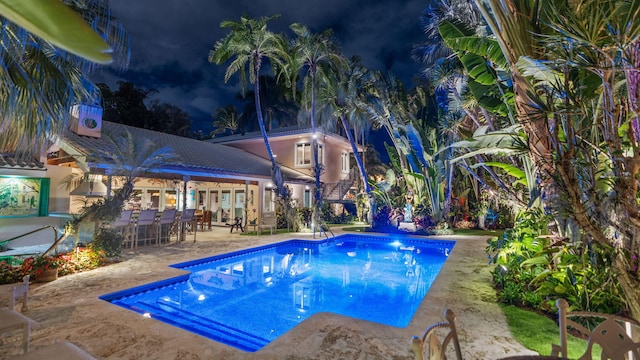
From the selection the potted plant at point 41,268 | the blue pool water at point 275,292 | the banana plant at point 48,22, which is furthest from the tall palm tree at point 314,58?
the banana plant at point 48,22

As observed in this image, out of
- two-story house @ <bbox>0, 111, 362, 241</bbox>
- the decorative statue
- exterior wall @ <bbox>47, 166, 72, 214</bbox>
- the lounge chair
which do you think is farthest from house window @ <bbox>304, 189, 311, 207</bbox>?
the lounge chair

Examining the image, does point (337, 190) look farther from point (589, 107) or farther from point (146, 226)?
point (589, 107)

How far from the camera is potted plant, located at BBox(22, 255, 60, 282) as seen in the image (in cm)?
705

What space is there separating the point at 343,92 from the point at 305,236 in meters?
8.40

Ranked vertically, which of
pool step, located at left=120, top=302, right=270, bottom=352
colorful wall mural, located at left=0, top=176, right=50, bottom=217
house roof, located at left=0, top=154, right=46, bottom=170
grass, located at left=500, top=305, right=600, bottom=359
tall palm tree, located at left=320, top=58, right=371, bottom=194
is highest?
tall palm tree, located at left=320, top=58, right=371, bottom=194

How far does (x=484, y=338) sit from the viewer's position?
14.2ft

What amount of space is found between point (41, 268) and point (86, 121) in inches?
319

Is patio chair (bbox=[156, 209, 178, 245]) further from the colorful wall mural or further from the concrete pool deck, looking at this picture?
the concrete pool deck

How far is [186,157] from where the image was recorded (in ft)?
52.5

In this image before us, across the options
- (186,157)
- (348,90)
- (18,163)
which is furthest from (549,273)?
(186,157)

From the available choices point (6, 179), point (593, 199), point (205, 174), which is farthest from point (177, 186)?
point (593, 199)

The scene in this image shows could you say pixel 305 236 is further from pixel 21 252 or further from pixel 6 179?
pixel 6 179

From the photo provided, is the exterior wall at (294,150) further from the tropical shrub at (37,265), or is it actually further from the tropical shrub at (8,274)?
the tropical shrub at (8,274)

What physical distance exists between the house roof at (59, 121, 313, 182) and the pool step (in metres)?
6.34
